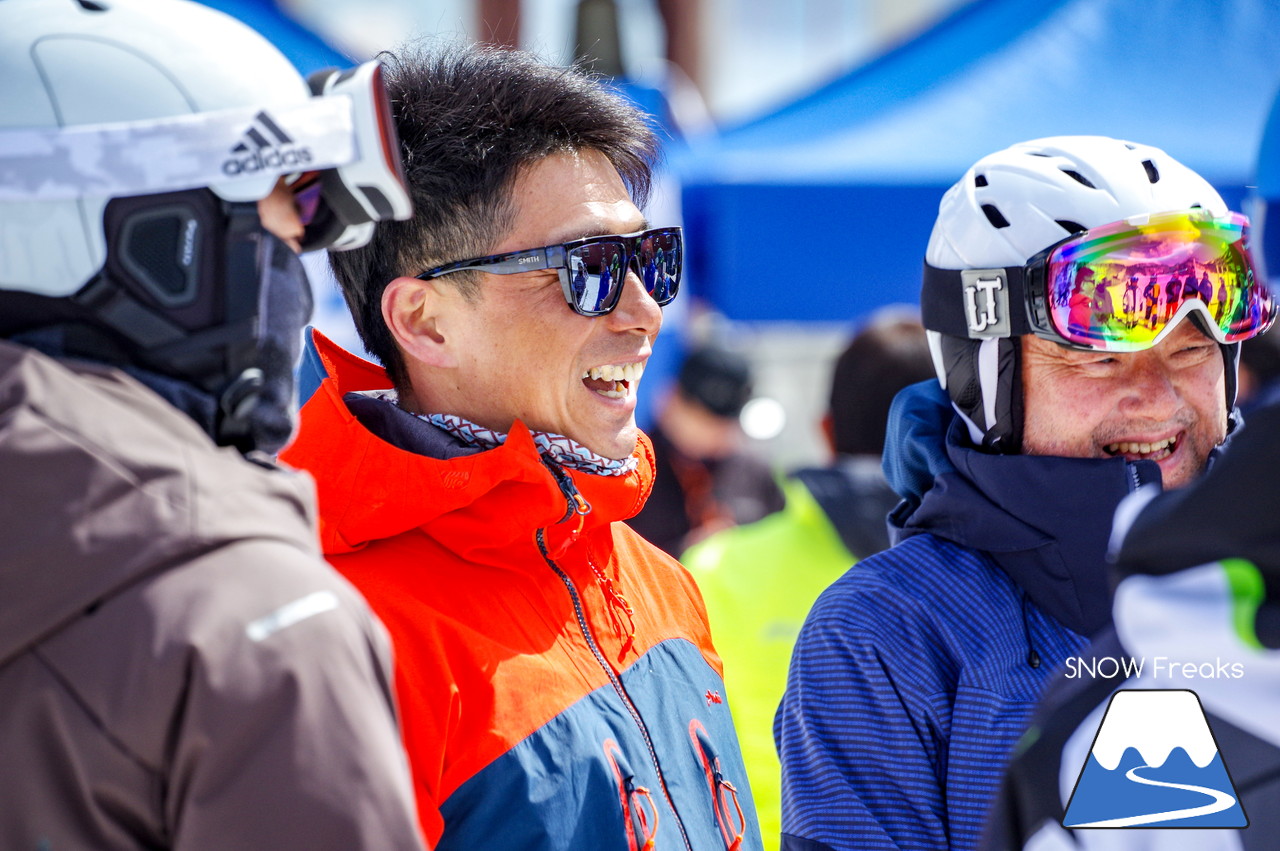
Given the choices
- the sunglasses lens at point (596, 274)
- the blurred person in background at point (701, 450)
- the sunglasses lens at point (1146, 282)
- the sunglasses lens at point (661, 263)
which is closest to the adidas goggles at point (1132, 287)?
the sunglasses lens at point (1146, 282)

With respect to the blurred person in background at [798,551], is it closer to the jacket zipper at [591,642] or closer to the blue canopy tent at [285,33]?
the jacket zipper at [591,642]

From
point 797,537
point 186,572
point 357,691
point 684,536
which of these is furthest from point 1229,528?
point 684,536

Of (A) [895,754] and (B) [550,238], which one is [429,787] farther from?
(B) [550,238]

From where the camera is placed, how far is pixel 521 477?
1.87 meters

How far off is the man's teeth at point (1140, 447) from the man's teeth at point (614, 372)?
830 millimetres

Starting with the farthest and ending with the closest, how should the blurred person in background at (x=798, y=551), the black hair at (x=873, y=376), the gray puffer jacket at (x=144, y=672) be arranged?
the black hair at (x=873, y=376) < the blurred person in background at (x=798, y=551) < the gray puffer jacket at (x=144, y=672)

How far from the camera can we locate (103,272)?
1.23 m

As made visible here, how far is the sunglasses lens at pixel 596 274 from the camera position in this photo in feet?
6.74

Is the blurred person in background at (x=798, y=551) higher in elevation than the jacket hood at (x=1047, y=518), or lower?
lower

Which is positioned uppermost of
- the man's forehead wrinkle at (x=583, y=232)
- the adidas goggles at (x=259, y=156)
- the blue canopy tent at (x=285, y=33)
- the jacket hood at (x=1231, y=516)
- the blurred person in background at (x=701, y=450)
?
the blue canopy tent at (x=285, y=33)

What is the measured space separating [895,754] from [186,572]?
1.21 m

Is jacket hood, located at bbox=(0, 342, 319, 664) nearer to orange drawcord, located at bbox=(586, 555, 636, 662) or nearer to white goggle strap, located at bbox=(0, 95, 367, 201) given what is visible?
white goggle strap, located at bbox=(0, 95, 367, 201)

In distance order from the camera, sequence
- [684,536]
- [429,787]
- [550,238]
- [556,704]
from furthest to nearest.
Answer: [684,536], [550,238], [556,704], [429,787]

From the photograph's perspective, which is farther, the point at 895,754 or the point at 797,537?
the point at 797,537
